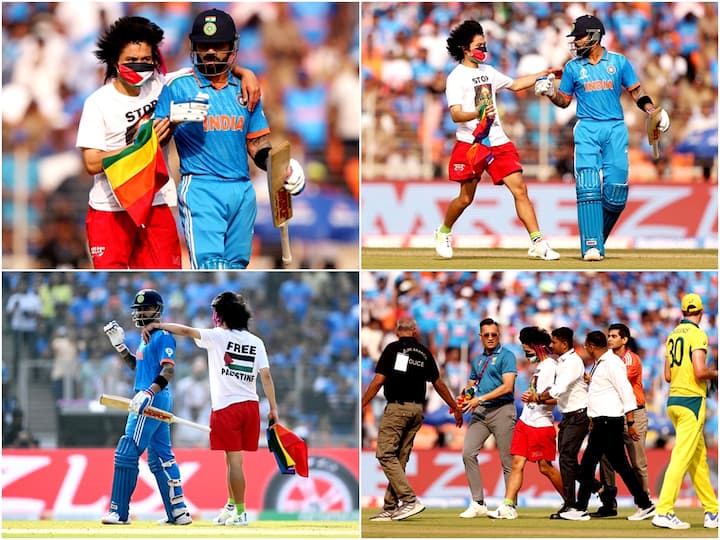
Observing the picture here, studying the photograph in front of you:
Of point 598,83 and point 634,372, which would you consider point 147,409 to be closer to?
point 634,372

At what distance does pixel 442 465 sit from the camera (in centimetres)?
1778

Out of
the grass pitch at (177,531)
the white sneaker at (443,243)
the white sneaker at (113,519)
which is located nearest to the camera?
the grass pitch at (177,531)

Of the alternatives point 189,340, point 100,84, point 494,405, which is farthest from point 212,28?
point 100,84

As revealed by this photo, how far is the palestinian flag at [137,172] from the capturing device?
1030 centimetres

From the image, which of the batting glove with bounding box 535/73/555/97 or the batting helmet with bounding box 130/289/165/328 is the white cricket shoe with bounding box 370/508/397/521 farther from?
the batting glove with bounding box 535/73/555/97

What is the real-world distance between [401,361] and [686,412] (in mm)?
2507

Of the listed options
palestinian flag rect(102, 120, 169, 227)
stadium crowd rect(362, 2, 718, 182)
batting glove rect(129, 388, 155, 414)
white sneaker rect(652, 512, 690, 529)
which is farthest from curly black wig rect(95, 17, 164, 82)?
stadium crowd rect(362, 2, 718, 182)

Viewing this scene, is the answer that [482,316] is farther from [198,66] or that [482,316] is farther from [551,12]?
[198,66]

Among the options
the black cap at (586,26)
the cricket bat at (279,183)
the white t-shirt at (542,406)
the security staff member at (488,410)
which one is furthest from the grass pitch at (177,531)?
the black cap at (586,26)

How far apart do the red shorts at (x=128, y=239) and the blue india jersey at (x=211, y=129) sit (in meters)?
0.50

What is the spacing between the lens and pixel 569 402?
40.2ft

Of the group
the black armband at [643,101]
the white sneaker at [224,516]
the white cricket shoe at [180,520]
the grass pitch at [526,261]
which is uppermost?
the black armband at [643,101]

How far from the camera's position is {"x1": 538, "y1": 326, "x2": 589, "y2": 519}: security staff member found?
12.0 metres

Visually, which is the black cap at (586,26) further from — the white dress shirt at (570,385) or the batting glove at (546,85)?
the white dress shirt at (570,385)
